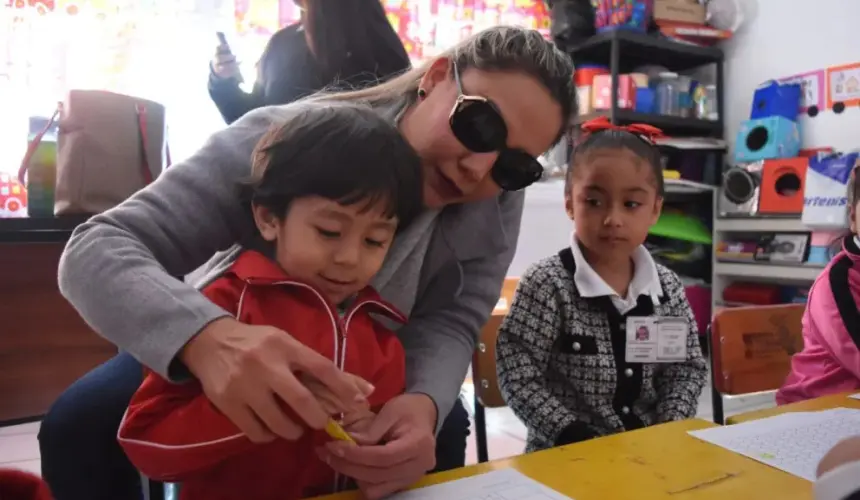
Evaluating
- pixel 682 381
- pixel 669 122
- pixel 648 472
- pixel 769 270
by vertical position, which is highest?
pixel 669 122

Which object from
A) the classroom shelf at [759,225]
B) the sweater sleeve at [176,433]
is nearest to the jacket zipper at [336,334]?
the sweater sleeve at [176,433]

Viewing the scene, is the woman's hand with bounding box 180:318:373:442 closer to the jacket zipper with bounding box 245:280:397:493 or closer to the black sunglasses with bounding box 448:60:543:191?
the jacket zipper with bounding box 245:280:397:493

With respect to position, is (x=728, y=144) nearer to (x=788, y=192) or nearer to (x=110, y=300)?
(x=788, y=192)

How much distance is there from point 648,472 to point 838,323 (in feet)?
2.99

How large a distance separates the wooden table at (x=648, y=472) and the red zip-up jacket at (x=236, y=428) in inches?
4.0

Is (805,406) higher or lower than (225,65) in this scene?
lower

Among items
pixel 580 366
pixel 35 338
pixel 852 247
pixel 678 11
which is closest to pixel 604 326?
pixel 580 366

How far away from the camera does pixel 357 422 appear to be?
695 millimetres

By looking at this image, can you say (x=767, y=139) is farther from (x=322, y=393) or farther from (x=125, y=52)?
(x=322, y=393)

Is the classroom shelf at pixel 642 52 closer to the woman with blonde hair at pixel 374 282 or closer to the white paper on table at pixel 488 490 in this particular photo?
the woman with blonde hair at pixel 374 282

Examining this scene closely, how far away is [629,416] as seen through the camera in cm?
126

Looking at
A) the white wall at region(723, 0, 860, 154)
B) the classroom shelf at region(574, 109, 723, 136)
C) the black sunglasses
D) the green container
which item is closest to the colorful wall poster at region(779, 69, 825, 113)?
the white wall at region(723, 0, 860, 154)

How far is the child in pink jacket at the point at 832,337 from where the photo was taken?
1371 millimetres

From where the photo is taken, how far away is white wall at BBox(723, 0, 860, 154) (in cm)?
326
